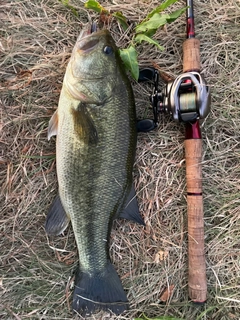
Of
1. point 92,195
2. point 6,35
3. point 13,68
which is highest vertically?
point 6,35

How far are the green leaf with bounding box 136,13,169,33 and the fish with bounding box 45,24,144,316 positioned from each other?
0.31m

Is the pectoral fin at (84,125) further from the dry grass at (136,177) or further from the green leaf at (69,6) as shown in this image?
the green leaf at (69,6)

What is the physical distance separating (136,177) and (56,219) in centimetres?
63

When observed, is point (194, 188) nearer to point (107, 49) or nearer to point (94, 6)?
point (107, 49)

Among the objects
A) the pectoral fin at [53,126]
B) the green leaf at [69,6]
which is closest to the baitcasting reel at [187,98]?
the pectoral fin at [53,126]

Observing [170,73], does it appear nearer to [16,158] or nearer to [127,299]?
[16,158]

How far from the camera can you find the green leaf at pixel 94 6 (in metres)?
2.54

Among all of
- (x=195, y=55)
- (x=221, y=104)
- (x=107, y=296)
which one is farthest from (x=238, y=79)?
(x=107, y=296)

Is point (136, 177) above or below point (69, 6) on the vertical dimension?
below

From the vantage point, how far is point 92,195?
2383 millimetres

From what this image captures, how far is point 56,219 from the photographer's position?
8.22 feet

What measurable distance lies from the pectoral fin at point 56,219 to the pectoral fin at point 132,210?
14.8 inches

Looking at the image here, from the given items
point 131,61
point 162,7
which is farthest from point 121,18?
point 131,61

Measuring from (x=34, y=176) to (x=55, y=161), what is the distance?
7.1 inches
